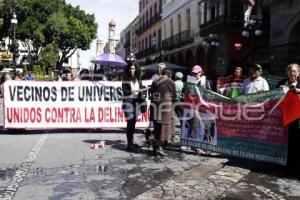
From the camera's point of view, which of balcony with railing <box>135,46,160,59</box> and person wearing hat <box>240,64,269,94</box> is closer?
person wearing hat <box>240,64,269,94</box>

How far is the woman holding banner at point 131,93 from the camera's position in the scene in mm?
9023

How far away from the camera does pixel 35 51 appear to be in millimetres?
46938

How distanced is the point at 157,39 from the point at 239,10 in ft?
74.5

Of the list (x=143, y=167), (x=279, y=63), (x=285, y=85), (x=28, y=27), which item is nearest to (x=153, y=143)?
(x=143, y=167)

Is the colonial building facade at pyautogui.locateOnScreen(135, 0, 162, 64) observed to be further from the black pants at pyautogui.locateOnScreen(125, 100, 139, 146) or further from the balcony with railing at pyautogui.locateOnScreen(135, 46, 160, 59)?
the black pants at pyautogui.locateOnScreen(125, 100, 139, 146)

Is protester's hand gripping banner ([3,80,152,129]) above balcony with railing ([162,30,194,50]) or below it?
below

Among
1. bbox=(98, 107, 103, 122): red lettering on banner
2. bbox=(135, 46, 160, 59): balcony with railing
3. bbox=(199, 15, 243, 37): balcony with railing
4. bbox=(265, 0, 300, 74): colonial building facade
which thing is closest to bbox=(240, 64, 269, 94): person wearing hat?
bbox=(98, 107, 103, 122): red lettering on banner

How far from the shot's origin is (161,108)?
840 centimetres

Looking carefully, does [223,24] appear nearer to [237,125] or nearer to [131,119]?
[131,119]

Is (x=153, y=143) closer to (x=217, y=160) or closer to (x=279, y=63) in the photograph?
(x=217, y=160)

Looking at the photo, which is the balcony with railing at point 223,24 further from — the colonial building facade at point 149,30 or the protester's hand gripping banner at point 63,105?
the colonial building facade at point 149,30

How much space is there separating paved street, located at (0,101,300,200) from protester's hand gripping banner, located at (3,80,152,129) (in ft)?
5.58

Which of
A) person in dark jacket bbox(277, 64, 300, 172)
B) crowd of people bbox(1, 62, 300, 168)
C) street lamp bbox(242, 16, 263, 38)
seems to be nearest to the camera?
person in dark jacket bbox(277, 64, 300, 172)

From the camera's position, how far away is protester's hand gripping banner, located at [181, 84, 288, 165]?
23.6ft
